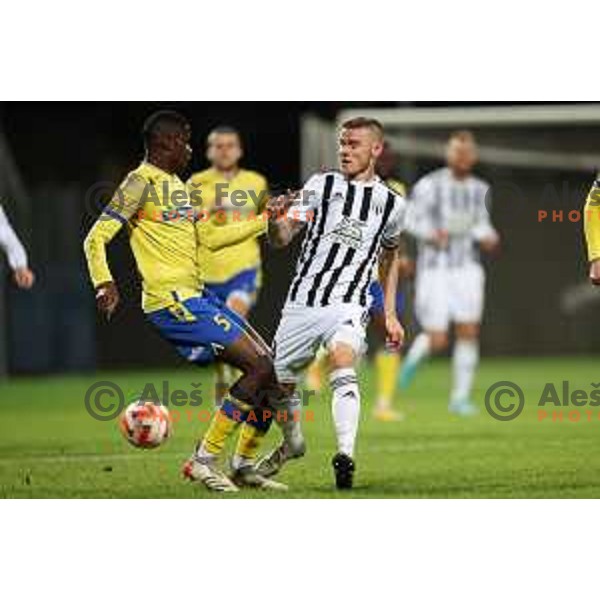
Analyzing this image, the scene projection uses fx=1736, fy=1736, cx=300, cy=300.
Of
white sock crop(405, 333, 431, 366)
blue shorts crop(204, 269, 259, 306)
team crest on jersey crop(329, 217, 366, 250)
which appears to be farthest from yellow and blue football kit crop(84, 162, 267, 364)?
white sock crop(405, 333, 431, 366)

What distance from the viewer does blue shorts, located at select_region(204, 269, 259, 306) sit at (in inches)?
444

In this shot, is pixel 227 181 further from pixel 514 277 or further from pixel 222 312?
pixel 514 277

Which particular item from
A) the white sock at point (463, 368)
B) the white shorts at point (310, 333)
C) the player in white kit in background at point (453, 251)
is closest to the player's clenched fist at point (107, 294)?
the white shorts at point (310, 333)

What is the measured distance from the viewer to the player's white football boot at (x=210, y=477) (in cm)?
845

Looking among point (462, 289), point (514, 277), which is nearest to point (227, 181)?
point (462, 289)

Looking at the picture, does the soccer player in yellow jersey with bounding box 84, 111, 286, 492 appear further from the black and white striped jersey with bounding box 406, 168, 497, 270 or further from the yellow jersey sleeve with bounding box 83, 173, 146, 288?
the black and white striped jersey with bounding box 406, 168, 497, 270

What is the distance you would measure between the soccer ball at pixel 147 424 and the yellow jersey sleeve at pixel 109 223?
69 centimetres

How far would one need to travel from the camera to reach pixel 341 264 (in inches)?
333

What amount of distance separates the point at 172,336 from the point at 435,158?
8.33 meters

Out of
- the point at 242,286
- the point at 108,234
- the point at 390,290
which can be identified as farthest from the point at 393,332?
the point at 242,286

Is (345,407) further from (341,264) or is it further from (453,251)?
(453,251)

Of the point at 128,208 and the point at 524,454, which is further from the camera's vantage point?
the point at 524,454

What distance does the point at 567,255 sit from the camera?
679 inches

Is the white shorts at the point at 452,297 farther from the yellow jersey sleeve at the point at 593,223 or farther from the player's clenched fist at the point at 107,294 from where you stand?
the player's clenched fist at the point at 107,294
